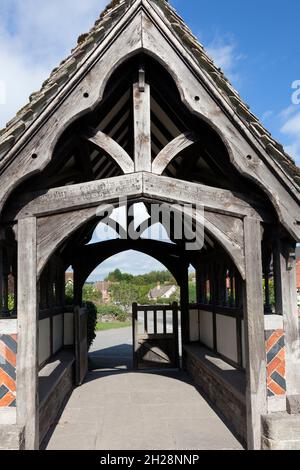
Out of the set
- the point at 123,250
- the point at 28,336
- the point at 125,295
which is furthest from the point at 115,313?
the point at 28,336

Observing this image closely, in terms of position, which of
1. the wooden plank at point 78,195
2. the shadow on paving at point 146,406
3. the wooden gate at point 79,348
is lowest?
the shadow on paving at point 146,406

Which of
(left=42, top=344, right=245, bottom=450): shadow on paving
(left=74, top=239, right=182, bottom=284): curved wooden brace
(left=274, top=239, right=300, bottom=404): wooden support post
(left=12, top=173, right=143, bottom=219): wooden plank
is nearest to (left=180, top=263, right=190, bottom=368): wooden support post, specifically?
(left=74, top=239, right=182, bottom=284): curved wooden brace

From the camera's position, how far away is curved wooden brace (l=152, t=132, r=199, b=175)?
3.90 metres

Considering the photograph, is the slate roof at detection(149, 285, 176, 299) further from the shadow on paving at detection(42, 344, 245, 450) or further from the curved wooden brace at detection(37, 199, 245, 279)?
the curved wooden brace at detection(37, 199, 245, 279)

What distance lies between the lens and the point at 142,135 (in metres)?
3.83

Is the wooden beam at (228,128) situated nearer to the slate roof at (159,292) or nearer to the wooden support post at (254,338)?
the wooden support post at (254,338)

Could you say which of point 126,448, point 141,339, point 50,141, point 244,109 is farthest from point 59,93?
point 141,339

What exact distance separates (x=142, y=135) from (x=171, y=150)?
32 centimetres

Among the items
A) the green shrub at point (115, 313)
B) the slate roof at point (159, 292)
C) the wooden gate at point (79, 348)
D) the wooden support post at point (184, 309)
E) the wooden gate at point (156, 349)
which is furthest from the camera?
the slate roof at point (159, 292)

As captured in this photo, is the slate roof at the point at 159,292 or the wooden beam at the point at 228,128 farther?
the slate roof at the point at 159,292

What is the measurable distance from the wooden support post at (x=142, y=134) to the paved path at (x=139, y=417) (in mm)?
2786

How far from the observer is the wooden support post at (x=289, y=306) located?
387 cm

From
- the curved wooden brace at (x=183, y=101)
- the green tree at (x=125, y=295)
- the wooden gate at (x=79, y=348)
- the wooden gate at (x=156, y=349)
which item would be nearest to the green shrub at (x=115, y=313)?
the green tree at (x=125, y=295)

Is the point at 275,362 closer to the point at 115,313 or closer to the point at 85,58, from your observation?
the point at 85,58
